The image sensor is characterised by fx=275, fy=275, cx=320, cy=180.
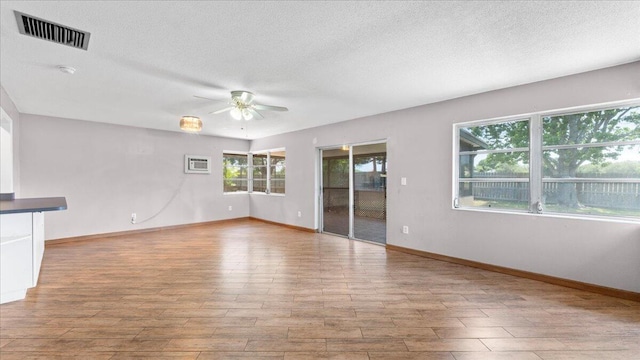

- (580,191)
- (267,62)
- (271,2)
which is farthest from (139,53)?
(580,191)

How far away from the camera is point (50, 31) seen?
2.16m

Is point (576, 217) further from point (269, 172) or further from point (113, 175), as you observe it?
point (113, 175)

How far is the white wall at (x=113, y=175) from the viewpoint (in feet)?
16.8

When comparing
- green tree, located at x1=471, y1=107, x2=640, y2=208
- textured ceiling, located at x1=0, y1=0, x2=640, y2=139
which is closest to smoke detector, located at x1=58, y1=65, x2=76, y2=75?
textured ceiling, located at x1=0, y1=0, x2=640, y2=139

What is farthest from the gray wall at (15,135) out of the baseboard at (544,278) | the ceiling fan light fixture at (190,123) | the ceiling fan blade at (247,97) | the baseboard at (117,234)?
the baseboard at (544,278)

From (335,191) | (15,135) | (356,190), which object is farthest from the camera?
(335,191)

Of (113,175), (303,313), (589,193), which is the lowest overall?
(303,313)

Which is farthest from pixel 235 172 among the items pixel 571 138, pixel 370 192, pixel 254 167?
pixel 571 138

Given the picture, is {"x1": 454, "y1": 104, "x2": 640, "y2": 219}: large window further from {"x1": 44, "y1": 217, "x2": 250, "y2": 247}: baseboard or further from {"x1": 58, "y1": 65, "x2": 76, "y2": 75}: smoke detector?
{"x1": 44, "y1": 217, "x2": 250, "y2": 247}: baseboard

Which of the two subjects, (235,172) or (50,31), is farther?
(235,172)

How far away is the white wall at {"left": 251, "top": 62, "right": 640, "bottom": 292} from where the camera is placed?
2.92 metres

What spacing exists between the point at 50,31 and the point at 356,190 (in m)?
4.73

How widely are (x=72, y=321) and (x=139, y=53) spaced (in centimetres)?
247

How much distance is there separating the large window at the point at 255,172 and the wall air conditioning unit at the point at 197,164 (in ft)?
1.81
